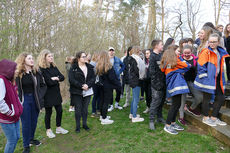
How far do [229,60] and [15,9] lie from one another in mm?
7189

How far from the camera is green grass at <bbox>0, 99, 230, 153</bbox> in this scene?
3320 mm

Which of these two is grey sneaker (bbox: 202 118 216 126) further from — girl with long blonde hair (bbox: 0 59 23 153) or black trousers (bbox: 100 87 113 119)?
girl with long blonde hair (bbox: 0 59 23 153)

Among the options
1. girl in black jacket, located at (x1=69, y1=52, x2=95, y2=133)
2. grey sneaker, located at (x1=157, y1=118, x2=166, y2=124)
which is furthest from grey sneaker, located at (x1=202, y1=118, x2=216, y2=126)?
girl in black jacket, located at (x1=69, y1=52, x2=95, y2=133)

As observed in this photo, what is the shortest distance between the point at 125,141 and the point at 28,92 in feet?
7.67

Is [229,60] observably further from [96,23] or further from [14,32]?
[96,23]

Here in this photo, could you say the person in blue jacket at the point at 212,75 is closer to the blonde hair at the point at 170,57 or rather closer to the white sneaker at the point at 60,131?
the blonde hair at the point at 170,57

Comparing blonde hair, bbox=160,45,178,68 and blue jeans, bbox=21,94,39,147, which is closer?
blue jeans, bbox=21,94,39,147

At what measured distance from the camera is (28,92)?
3.59 m

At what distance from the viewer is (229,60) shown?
5117 millimetres

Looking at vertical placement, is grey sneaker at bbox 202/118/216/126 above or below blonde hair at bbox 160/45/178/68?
below

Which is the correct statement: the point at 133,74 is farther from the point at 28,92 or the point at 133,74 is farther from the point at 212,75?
the point at 28,92

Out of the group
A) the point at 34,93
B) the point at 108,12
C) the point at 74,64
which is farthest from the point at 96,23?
the point at 34,93

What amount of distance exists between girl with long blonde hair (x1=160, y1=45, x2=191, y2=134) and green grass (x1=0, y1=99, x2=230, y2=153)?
1.26 ft

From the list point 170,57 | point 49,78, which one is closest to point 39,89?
point 49,78
